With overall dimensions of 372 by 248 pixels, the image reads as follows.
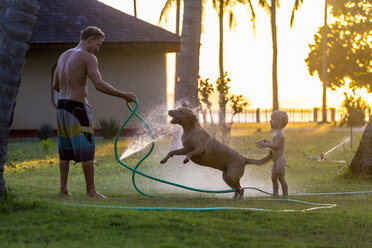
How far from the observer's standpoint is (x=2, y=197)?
6340 mm

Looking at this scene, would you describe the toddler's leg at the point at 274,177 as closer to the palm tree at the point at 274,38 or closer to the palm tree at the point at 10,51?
the palm tree at the point at 10,51

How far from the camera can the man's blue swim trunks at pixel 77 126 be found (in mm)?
7551

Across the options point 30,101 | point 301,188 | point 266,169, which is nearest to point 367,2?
point 30,101

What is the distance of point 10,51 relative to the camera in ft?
20.8

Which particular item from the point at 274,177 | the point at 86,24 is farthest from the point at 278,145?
the point at 86,24

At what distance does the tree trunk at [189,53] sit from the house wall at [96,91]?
26.5ft

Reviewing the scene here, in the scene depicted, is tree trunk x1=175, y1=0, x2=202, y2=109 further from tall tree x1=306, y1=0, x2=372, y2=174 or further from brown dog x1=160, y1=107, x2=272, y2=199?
tall tree x1=306, y1=0, x2=372, y2=174

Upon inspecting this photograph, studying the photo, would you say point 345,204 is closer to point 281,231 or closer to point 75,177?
point 281,231

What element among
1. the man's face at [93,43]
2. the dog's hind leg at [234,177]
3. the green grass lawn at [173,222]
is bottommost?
the green grass lawn at [173,222]

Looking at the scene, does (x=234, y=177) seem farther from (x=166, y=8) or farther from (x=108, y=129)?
(x=166, y=8)

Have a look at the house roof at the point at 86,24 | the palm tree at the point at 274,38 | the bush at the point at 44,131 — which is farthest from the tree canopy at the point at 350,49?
the bush at the point at 44,131

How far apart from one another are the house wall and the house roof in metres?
0.83

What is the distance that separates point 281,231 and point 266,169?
25.9ft

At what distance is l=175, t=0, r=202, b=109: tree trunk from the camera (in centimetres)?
1502
